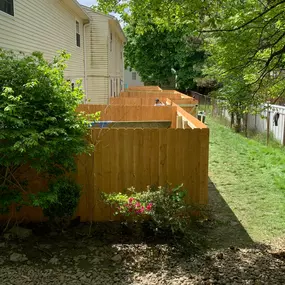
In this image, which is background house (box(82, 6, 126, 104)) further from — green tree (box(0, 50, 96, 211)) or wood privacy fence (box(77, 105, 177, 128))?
green tree (box(0, 50, 96, 211))

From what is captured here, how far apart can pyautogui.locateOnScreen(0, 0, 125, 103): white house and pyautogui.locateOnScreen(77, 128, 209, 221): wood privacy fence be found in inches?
55.4

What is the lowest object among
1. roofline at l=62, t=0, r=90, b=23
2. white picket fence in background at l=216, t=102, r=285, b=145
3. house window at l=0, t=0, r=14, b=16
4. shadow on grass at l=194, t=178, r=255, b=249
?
shadow on grass at l=194, t=178, r=255, b=249

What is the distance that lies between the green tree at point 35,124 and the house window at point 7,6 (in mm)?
3854

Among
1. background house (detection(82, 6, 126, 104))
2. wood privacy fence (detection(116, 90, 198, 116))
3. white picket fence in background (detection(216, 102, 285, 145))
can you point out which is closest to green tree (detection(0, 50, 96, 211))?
white picket fence in background (detection(216, 102, 285, 145))

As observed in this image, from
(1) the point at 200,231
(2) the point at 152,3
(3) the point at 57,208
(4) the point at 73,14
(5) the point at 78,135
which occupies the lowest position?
(1) the point at 200,231

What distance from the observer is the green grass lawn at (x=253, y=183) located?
5.73 metres

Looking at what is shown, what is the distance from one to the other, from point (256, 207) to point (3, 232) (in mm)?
4329

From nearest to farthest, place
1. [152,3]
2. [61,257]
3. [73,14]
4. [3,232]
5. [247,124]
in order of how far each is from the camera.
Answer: [61,257], [3,232], [152,3], [73,14], [247,124]

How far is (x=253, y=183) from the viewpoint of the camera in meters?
8.02

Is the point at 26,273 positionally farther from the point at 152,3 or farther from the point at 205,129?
the point at 152,3

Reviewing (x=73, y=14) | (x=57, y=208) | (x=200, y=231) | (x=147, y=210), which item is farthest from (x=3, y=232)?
(x=73, y=14)

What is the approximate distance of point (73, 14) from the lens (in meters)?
16.1

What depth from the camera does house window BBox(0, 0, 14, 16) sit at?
8.22 metres

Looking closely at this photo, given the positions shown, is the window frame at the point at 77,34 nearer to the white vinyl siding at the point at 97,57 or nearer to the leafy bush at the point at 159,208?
the white vinyl siding at the point at 97,57
